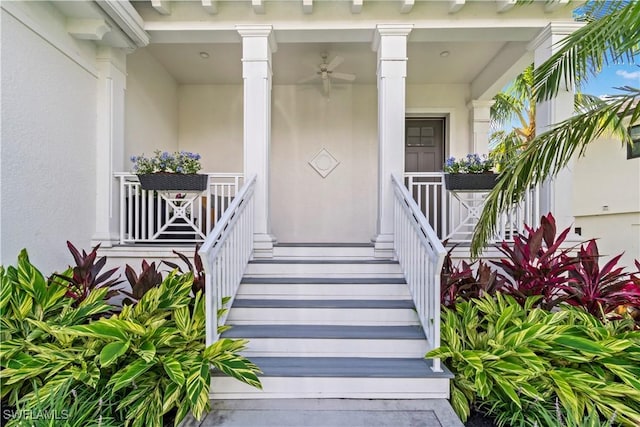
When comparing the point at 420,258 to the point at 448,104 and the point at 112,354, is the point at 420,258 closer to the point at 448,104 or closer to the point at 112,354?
the point at 112,354

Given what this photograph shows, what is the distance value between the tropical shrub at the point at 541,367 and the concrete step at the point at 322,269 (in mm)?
920

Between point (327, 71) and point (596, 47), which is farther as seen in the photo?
point (327, 71)

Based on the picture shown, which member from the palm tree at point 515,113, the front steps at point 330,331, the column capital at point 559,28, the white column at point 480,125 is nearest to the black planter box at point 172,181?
the front steps at point 330,331

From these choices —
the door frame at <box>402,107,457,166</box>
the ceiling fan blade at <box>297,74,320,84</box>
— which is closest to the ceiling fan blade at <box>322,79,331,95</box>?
the ceiling fan blade at <box>297,74,320,84</box>

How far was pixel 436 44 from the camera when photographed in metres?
4.45

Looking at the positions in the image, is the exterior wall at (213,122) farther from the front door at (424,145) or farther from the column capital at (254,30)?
the front door at (424,145)

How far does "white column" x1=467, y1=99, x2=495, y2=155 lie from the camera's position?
547 cm

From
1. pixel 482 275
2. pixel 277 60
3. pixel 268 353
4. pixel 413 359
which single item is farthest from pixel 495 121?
pixel 268 353

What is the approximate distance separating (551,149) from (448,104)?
341 centimetres

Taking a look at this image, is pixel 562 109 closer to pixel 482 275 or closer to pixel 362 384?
pixel 482 275

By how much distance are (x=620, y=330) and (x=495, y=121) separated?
609cm

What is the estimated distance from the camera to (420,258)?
2689mm

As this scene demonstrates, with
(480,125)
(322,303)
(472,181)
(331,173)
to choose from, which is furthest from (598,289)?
(331,173)

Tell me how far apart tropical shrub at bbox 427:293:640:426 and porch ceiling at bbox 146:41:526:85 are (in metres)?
3.41
